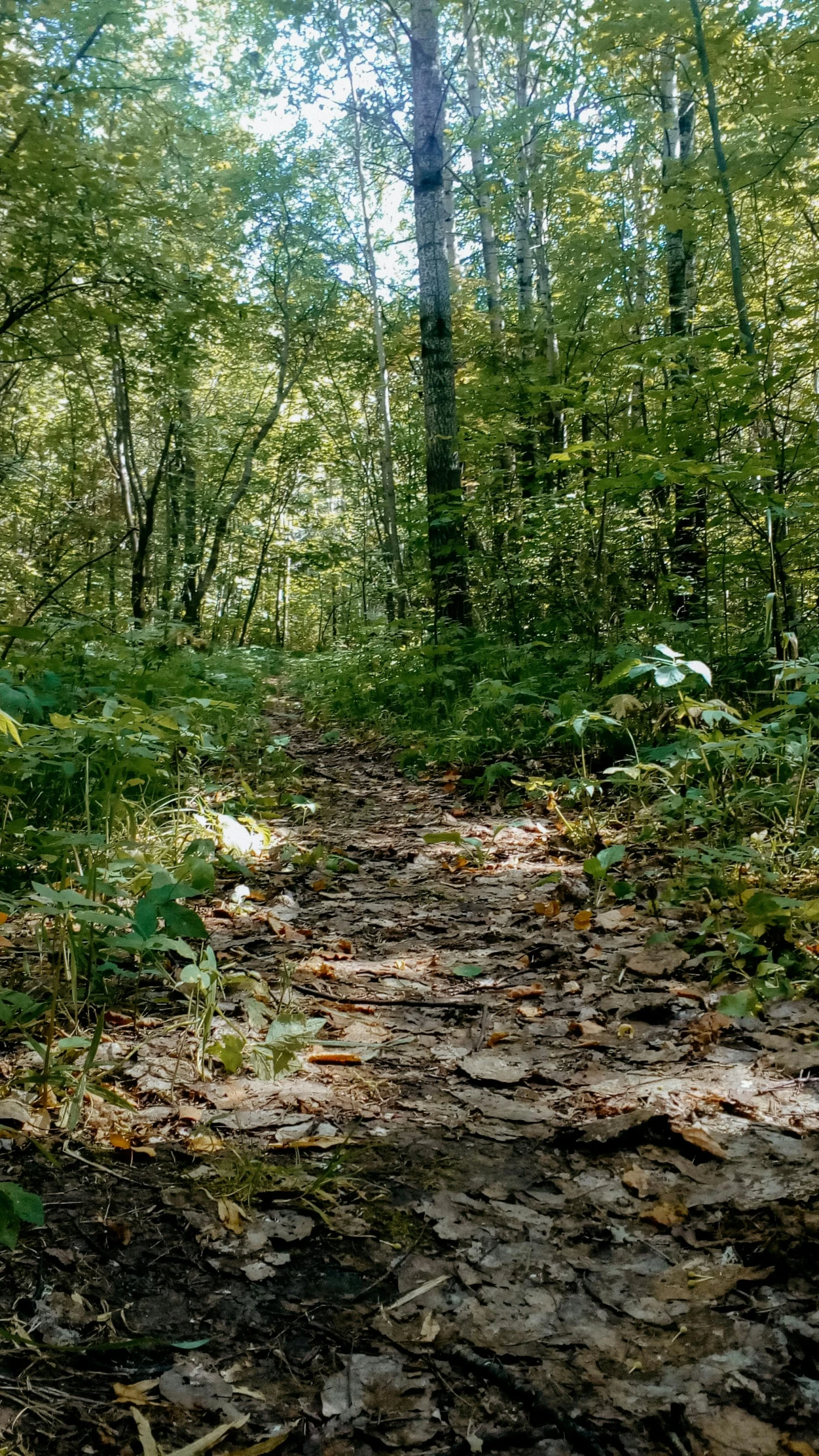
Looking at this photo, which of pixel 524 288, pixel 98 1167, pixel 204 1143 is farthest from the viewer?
pixel 524 288

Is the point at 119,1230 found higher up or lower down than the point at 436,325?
lower down

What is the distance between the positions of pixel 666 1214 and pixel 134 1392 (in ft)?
3.13

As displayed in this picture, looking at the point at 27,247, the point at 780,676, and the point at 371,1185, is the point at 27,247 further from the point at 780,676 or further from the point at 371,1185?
the point at 371,1185

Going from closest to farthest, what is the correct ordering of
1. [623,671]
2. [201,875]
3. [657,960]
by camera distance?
[201,875], [657,960], [623,671]

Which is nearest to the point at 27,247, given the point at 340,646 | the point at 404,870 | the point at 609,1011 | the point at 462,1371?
the point at 404,870

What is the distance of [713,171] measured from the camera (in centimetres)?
577

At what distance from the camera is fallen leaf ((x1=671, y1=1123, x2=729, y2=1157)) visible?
1688 millimetres

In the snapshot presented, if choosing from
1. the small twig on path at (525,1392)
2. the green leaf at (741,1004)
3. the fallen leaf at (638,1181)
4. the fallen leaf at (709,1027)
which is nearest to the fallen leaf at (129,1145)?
the small twig on path at (525,1392)

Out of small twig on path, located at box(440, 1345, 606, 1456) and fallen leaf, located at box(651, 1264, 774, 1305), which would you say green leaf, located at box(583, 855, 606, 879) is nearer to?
fallen leaf, located at box(651, 1264, 774, 1305)

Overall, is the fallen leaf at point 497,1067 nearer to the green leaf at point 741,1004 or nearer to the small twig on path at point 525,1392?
the green leaf at point 741,1004

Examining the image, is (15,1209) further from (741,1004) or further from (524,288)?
(524,288)

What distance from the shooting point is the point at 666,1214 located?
1534mm

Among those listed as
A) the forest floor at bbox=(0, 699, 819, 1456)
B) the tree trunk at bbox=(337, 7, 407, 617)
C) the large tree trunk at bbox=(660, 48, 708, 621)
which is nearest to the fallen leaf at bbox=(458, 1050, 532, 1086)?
the forest floor at bbox=(0, 699, 819, 1456)

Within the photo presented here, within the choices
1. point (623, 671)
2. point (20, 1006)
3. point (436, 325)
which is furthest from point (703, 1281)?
point (436, 325)
